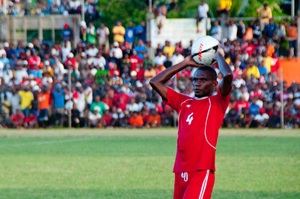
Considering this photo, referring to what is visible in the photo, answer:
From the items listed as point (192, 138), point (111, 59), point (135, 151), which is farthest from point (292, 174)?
point (111, 59)

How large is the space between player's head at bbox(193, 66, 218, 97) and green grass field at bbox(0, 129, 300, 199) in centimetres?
363

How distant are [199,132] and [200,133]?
0.01 metres

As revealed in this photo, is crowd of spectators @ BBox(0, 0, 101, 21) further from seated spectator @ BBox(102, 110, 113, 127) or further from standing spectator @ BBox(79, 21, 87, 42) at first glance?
seated spectator @ BBox(102, 110, 113, 127)

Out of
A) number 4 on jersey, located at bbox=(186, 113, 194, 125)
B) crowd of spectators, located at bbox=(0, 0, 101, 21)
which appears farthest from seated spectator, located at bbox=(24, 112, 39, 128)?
number 4 on jersey, located at bbox=(186, 113, 194, 125)

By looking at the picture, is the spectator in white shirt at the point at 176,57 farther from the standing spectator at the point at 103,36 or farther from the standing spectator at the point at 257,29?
the standing spectator at the point at 103,36

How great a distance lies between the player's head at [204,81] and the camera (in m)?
5.32

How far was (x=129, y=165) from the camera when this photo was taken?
12148 mm

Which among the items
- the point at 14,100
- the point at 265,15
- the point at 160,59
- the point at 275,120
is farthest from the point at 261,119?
the point at 14,100

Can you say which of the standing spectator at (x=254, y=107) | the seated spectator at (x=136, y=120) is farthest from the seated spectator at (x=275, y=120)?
the seated spectator at (x=136, y=120)

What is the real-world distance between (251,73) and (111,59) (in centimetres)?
576

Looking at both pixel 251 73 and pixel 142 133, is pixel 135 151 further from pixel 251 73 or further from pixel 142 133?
pixel 251 73

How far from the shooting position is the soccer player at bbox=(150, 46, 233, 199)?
16.7ft

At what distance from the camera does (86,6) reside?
95.8 feet

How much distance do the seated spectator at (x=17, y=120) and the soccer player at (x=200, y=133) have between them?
1721 centimetres
